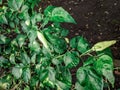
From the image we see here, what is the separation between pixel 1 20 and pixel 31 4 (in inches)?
8.0

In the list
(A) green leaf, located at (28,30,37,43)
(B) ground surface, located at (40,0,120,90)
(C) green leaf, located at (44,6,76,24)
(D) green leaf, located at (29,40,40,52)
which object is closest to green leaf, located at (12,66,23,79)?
(D) green leaf, located at (29,40,40,52)

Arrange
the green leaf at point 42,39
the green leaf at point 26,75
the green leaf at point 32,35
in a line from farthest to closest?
1. the green leaf at point 26,75
2. the green leaf at point 32,35
3. the green leaf at point 42,39

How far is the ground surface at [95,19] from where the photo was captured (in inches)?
153

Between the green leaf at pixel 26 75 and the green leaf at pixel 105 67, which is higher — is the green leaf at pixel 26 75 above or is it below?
below

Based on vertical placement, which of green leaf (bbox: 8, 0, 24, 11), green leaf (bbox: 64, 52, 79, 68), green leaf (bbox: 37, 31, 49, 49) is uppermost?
green leaf (bbox: 8, 0, 24, 11)

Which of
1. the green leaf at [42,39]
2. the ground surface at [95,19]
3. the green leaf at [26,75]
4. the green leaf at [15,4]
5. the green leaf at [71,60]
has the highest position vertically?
the green leaf at [15,4]

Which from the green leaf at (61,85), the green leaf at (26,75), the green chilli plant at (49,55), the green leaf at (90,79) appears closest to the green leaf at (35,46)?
the green chilli plant at (49,55)

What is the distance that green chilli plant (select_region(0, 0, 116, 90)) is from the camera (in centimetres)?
99

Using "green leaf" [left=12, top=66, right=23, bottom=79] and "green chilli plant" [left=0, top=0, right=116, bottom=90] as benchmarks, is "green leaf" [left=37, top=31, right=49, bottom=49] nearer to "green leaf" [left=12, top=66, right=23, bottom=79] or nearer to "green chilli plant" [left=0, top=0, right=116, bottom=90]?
"green chilli plant" [left=0, top=0, right=116, bottom=90]

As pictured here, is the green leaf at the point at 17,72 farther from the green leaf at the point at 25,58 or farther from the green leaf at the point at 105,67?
the green leaf at the point at 105,67

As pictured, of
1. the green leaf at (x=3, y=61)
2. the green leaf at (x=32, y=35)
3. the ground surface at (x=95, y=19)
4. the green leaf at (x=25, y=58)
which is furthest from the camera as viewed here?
the ground surface at (x=95, y=19)

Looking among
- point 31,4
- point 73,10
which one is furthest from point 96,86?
point 73,10

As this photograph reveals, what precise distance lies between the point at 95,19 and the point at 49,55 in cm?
306

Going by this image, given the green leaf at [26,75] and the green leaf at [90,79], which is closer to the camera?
the green leaf at [90,79]
